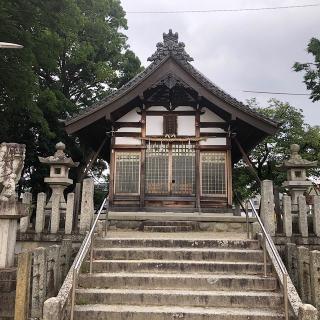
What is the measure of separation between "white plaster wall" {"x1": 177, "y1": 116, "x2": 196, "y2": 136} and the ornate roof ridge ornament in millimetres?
2228

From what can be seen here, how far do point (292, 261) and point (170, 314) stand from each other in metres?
3.18

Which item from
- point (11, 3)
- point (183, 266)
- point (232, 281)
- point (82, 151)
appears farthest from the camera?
point (82, 151)

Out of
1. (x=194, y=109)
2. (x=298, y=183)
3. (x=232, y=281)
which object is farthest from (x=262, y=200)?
(x=194, y=109)

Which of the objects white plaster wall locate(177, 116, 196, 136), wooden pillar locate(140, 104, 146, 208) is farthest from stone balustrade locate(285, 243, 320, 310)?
white plaster wall locate(177, 116, 196, 136)

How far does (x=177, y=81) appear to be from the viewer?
13.1 meters

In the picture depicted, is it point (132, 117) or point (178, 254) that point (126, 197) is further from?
point (178, 254)

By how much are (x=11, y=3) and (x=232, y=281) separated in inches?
450

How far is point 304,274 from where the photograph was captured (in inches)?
266

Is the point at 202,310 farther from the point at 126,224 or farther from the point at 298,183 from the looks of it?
the point at 298,183

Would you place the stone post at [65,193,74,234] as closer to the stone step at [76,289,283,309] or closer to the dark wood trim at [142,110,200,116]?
the stone step at [76,289,283,309]

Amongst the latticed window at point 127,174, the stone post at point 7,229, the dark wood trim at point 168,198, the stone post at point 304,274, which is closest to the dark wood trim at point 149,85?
the latticed window at point 127,174

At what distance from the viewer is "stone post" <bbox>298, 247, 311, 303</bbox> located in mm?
6562

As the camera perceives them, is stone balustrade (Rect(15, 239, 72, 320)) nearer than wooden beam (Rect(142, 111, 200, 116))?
Yes

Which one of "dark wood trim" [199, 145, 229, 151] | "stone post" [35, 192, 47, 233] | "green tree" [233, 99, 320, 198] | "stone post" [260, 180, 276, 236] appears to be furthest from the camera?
"green tree" [233, 99, 320, 198]
